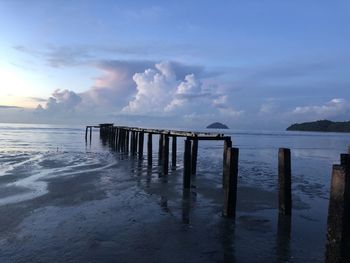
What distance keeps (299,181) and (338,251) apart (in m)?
12.8

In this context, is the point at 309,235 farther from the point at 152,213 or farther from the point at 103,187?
the point at 103,187

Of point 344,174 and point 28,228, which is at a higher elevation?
point 344,174

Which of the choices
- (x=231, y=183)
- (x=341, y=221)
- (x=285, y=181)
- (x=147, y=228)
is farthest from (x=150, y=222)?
(x=341, y=221)

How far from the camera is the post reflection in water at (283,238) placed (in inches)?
309

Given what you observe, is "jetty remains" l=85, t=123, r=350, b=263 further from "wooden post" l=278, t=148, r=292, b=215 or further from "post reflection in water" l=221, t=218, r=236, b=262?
"post reflection in water" l=221, t=218, r=236, b=262

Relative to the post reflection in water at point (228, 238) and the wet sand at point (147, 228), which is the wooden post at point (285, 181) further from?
the post reflection in water at point (228, 238)

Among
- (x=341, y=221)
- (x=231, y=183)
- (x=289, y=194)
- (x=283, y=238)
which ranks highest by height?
Result: (x=341, y=221)

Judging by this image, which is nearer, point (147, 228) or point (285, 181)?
point (147, 228)

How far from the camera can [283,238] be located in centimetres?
904

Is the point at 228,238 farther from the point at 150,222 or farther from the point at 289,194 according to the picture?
the point at 289,194

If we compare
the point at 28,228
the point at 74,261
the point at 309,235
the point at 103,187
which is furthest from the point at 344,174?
the point at 103,187

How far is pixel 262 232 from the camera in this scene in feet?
31.0

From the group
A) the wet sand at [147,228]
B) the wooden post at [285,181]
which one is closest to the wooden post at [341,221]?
the wet sand at [147,228]

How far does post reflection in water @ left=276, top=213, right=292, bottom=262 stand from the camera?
784cm
